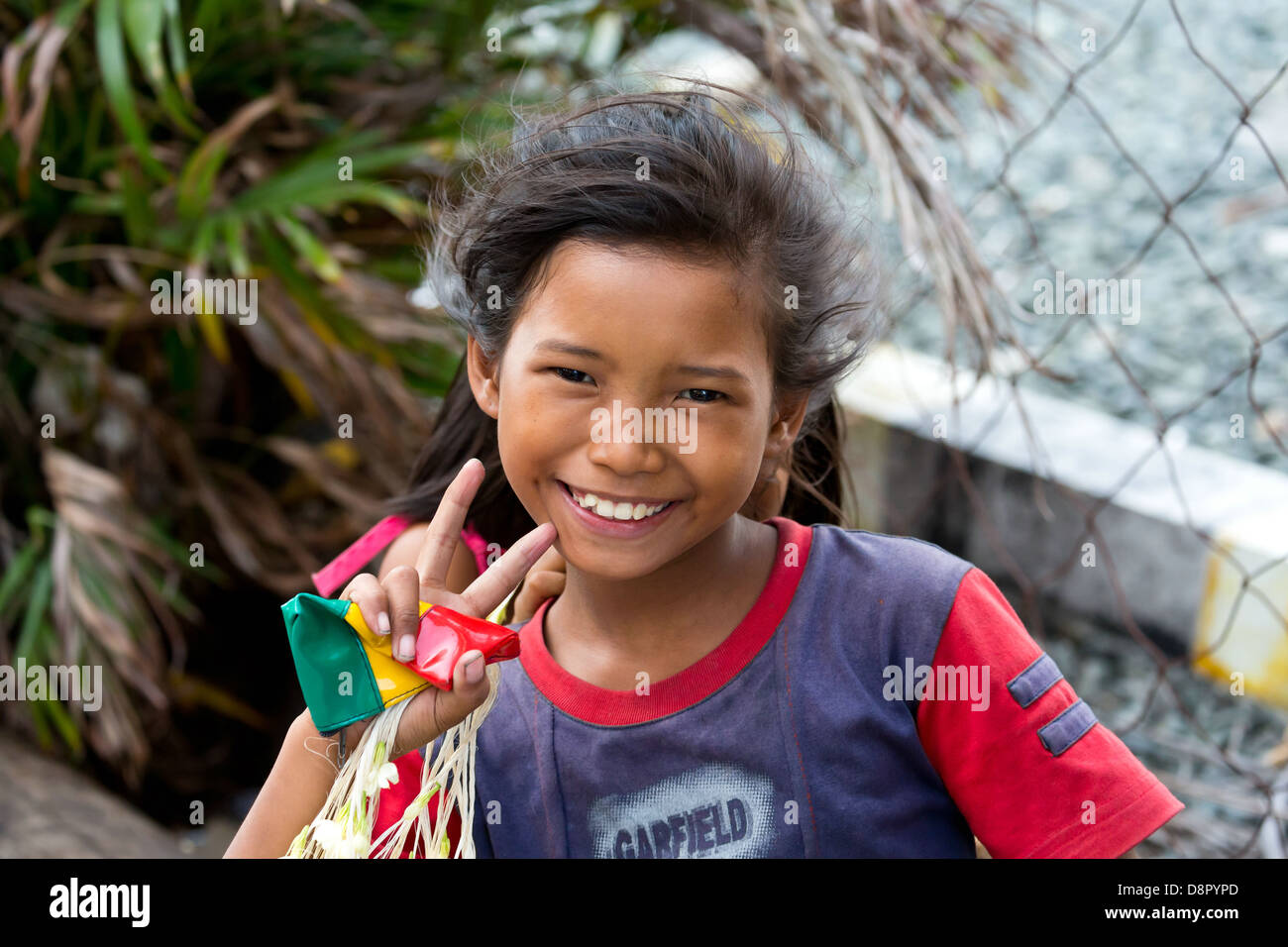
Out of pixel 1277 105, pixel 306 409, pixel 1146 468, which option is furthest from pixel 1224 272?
pixel 306 409

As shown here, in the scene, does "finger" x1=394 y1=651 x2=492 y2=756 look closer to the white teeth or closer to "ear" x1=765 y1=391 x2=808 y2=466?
the white teeth

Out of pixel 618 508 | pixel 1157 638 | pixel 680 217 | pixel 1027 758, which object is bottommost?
pixel 1027 758

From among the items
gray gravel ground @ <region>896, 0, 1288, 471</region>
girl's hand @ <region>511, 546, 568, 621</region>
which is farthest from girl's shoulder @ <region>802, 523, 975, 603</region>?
gray gravel ground @ <region>896, 0, 1288, 471</region>

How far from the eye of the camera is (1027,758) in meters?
1.00

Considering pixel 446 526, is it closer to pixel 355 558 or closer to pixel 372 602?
pixel 372 602

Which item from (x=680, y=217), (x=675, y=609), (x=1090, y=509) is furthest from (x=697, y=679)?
(x=1090, y=509)

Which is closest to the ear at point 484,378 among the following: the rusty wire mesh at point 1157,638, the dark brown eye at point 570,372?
the dark brown eye at point 570,372

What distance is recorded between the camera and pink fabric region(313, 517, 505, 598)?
4.43 ft

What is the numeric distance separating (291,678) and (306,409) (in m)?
0.53

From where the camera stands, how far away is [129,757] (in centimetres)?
217

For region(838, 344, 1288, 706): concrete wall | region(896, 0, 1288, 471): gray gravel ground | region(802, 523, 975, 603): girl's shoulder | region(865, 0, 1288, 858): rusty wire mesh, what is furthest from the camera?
region(896, 0, 1288, 471): gray gravel ground

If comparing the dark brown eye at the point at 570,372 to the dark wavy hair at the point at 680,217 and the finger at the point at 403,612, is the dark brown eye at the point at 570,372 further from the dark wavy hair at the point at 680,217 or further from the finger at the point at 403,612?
the finger at the point at 403,612

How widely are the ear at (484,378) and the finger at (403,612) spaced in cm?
23

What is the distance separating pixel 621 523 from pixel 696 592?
0.48ft
